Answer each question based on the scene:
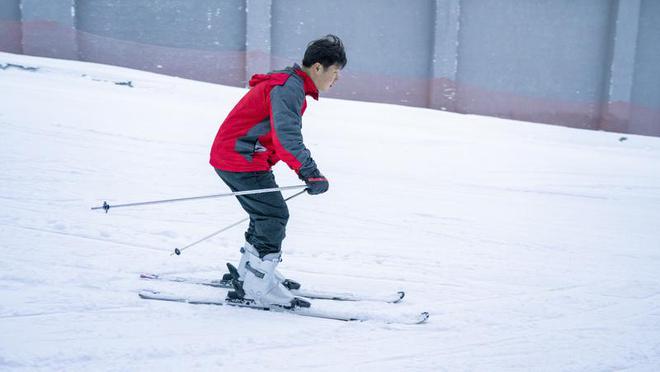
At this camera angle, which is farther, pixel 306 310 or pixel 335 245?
pixel 335 245

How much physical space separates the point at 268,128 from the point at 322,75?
420mm

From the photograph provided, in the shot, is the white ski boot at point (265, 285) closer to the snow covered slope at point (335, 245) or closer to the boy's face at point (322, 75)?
the snow covered slope at point (335, 245)

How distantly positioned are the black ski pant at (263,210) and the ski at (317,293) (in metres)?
0.43

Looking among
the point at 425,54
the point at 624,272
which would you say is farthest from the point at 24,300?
the point at 425,54

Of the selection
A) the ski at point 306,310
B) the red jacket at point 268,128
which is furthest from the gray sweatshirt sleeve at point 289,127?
the ski at point 306,310

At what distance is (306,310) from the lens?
3.06 metres

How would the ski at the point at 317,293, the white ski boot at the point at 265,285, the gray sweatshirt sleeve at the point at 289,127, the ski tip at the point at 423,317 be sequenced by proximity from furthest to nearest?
the ski at the point at 317,293, the white ski boot at the point at 265,285, the ski tip at the point at 423,317, the gray sweatshirt sleeve at the point at 289,127

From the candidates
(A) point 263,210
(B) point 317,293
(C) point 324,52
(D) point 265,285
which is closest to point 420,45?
(C) point 324,52

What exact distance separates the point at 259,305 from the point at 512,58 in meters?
11.7

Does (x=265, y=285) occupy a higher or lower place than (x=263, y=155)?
lower

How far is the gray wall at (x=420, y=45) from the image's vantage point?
436 inches

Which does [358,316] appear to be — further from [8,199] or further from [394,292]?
[8,199]

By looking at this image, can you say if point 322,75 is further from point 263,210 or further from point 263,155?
point 263,210

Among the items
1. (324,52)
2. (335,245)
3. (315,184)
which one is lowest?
(335,245)
